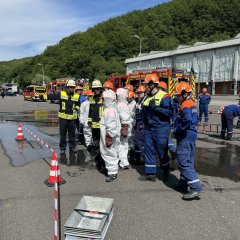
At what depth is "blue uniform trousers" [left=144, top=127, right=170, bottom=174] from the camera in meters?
6.31

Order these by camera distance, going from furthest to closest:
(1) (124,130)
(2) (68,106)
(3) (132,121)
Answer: (2) (68,106) < (3) (132,121) < (1) (124,130)

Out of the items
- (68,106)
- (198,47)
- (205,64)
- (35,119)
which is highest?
(198,47)

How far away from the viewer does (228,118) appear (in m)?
11.4

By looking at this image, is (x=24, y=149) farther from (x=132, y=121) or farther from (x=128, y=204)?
(x=128, y=204)

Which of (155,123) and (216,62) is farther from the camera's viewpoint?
(216,62)

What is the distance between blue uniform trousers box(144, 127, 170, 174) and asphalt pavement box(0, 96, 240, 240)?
1.08 feet

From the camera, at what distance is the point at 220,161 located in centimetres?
845

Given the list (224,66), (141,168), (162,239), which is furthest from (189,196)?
(224,66)

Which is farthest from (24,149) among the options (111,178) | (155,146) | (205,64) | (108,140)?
(205,64)

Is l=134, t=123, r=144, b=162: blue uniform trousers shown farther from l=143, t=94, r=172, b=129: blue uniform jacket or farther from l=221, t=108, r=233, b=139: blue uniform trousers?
l=221, t=108, r=233, b=139: blue uniform trousers

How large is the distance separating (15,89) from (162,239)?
8615 cm

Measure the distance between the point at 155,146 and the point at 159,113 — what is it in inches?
25.3

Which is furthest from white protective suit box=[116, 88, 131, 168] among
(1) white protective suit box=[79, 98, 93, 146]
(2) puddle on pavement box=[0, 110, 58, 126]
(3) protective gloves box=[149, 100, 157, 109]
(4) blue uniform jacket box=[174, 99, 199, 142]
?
(2) puddle on pavement box=[0, 110, 58, 126]

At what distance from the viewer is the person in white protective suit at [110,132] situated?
6.48 metres
